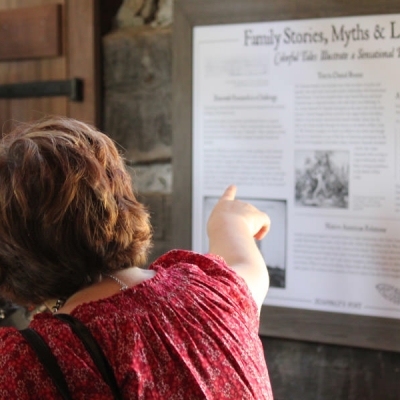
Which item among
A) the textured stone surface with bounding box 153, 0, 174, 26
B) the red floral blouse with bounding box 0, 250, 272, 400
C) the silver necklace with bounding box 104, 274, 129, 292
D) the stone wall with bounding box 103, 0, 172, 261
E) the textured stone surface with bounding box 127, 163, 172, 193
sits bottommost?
the red floral blouse with bounding box 0, 250, 272, 400

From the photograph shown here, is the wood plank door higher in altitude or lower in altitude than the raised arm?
higher

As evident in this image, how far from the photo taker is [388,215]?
1.18 meters

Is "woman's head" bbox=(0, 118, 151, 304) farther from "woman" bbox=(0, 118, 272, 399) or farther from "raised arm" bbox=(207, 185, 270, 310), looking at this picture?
"raised arm" bbox=(207, 185, 270, 310)

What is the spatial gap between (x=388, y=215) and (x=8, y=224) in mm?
822

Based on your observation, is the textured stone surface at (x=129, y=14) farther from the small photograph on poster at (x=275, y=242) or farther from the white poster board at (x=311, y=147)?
the small photograph on poster at (x=275, y=242)

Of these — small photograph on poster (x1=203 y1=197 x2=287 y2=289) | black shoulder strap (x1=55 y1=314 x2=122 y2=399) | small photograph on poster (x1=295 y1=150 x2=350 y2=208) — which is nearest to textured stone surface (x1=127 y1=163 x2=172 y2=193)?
small photograph on poster (x1=203 y1=197 x2=287 y2=289)

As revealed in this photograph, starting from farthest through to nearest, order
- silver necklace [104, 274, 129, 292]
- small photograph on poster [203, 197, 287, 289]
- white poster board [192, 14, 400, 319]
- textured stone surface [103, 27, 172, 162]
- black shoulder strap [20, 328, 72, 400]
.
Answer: textured stone surface [103, 27, 172, 162] → small photograph on poster [203, 197, 287, 289] → white poster board [192, 14, 400, 319] → silver necklace [104, 274, 129, 292] → black shoulder strap [20, 328, 72, 400]

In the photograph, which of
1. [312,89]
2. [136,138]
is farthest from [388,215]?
[136,138]

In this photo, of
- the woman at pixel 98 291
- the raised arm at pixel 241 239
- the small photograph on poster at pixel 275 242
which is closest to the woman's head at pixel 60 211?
the woman at pixel 98 291

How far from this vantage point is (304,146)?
1243mm

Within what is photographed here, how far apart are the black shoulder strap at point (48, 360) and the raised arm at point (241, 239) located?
0.36 m

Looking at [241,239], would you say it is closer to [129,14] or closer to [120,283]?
[120,283]

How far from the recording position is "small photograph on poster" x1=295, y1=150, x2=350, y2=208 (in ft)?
4.00

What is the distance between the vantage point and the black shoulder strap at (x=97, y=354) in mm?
605
